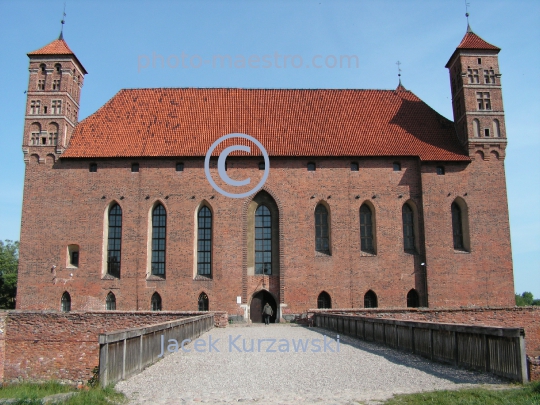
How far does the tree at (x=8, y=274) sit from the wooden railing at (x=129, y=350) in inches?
1375

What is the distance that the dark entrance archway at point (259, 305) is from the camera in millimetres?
28469

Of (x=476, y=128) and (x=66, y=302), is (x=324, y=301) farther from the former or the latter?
(x=66, y=302)

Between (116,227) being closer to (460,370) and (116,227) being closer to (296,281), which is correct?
(296,281)

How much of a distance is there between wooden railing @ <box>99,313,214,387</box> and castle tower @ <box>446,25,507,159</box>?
74.5 feet

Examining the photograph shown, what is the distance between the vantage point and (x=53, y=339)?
771 inches

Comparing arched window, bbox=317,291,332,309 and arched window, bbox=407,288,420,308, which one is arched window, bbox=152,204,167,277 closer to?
arched window, bbox=317,291,332,309

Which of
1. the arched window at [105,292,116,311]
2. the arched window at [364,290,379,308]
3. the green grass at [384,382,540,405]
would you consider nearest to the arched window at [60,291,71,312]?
the arched window at [105,292,116,311]

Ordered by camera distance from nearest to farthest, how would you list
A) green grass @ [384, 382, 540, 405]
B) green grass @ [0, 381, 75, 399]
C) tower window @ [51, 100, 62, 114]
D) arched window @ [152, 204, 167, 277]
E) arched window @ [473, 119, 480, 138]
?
green grass @ [384, 382, 540, 405] < green grass @ [0, 381, 75, 399] < arched window @ [152, 204, 167, 277] < arched window @ [473, 119, 480, 138] < tower window @ [51, 100, 62, 114]

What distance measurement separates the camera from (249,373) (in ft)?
32.5

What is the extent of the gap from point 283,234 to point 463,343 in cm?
1890

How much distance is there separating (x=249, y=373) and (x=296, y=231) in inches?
745

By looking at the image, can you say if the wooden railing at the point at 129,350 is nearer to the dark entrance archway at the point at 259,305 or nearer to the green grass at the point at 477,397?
the green grass at the point at 477,397

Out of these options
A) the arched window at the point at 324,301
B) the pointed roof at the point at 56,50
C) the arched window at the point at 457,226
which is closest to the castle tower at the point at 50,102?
the pointed roof at the point at 56,50

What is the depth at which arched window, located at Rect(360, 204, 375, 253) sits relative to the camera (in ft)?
95.8
